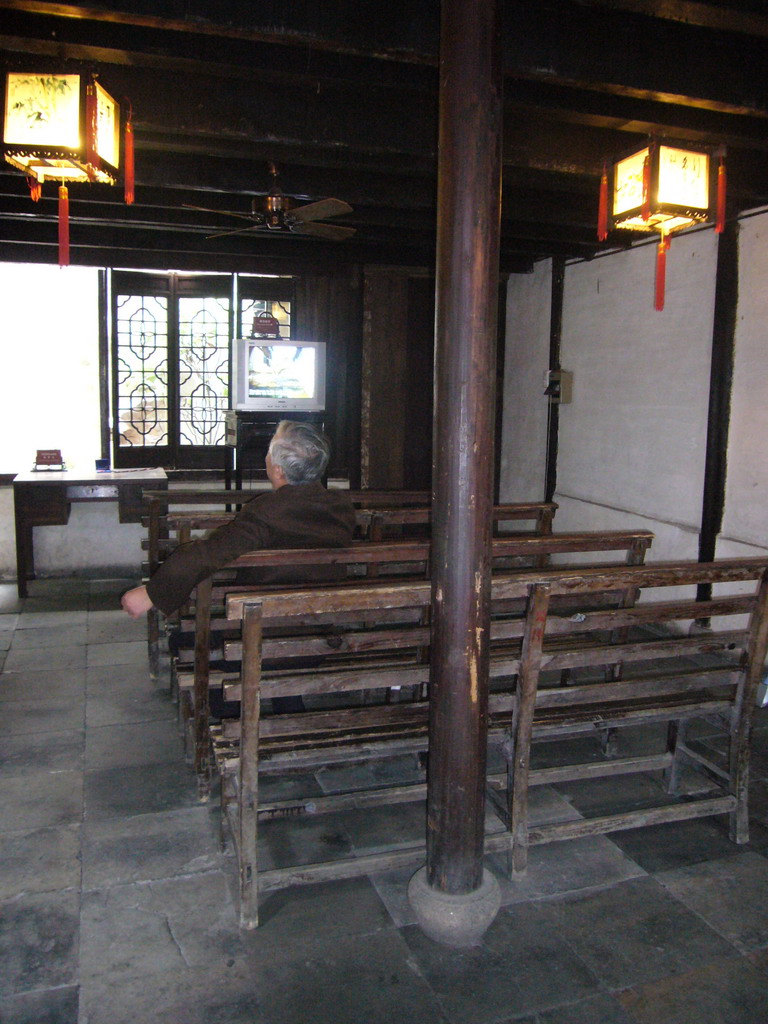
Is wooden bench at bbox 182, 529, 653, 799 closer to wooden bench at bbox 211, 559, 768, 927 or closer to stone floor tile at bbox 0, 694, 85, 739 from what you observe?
wooden bench at bbox 211, 559, 768, 927

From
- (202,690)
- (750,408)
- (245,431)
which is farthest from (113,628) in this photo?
(750,408)

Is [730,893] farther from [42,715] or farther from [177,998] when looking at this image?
[42,715]

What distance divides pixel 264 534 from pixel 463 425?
117 cm

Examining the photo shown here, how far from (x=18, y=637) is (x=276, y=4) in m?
4.26

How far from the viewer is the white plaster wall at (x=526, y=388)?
779cm

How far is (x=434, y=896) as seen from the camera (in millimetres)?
2383

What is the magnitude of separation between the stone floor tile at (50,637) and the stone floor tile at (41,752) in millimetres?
1536

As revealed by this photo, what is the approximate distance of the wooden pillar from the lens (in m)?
2.15

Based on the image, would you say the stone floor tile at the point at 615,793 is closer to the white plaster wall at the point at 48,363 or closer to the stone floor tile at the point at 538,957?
the stone floor tile at the point at 538,957

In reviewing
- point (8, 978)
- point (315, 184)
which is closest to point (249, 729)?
point (8, 978)

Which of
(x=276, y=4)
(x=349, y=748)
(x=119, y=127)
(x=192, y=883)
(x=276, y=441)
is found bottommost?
(x=192, y=883)

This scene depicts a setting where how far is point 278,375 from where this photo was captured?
314 inches

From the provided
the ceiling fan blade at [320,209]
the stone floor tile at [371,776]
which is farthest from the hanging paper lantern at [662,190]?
the stone floor tile at [371,776]

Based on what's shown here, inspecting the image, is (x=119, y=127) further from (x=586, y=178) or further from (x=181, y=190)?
(x=586, y=178)
